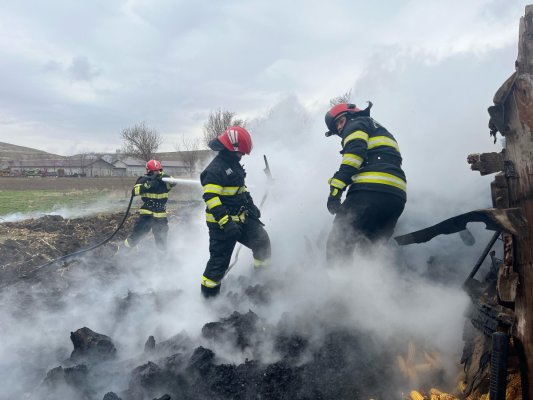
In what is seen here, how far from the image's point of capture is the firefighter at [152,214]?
7.91m

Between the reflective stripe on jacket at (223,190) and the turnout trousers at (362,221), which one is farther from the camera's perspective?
the reflective stripe on jacket at (223,190)

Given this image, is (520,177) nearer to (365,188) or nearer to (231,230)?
(365,188)

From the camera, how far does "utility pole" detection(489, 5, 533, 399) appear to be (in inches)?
82.8

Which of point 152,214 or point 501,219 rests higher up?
point 501,219

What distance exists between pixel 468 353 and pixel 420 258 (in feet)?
6.28

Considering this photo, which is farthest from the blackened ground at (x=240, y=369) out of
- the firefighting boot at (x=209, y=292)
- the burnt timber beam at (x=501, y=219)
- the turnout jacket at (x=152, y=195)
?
the turnout jacket at (x=152, y=195)

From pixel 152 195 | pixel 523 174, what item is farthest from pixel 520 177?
pixel 152 195

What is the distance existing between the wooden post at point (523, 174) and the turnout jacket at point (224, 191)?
3037mm

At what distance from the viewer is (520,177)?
85.4 inches

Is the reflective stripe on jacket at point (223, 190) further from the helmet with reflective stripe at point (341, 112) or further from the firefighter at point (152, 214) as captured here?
the firefighter at point (152, 214)

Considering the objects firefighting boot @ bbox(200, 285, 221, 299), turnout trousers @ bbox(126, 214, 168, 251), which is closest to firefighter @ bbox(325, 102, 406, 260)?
A: firefighting boot @ bbox(200, 285, 221, 299)

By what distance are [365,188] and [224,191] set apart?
5.54 feet

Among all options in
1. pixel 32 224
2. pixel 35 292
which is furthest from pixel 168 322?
pixel 32 224

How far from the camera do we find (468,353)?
9.29 ft
